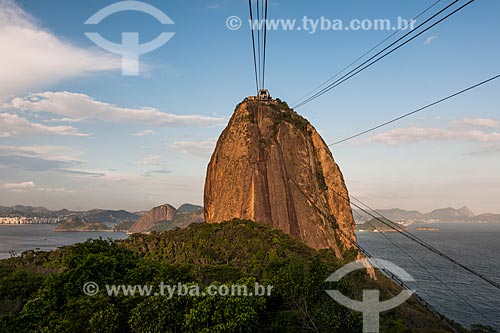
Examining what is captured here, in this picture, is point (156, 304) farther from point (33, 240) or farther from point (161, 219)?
point (161, 219)

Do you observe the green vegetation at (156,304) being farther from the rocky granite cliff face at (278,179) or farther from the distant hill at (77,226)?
the distant hill at (77,226)

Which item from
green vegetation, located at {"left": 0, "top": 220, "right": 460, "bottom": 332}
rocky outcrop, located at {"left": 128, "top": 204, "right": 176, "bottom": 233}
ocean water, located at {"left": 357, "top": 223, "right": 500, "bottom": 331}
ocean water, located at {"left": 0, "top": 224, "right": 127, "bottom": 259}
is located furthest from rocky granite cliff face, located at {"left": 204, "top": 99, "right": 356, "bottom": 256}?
rocky outcrop, located at {"left": 128, "top": 204, "right": 176, "bottom": 233}

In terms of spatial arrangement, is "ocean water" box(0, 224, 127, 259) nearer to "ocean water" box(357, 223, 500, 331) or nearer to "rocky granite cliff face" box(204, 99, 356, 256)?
"rocky granite cliff face" box(204, 99, 356, 256)

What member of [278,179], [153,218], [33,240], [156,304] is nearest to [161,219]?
[153,218]

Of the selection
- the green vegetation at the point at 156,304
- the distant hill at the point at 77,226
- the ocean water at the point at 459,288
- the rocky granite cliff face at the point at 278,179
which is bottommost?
the ocean water at the point at 459,288

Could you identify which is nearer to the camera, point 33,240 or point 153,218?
point 33,240

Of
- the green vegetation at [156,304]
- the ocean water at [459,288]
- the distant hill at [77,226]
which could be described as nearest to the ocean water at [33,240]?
the distant hill at [77,226]
